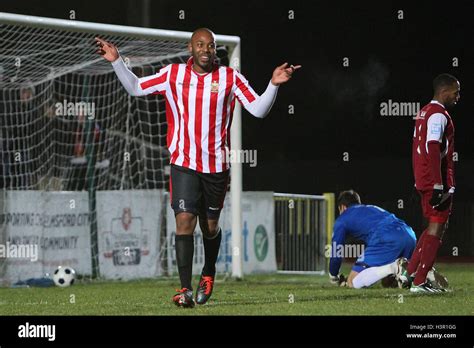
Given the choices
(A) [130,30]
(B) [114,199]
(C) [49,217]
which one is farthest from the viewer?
(B) [114,199]

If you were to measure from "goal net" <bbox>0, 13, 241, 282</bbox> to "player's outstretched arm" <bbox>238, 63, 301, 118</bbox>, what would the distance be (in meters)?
3.98

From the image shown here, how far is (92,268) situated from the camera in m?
13.6

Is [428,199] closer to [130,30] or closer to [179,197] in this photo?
[179,197]

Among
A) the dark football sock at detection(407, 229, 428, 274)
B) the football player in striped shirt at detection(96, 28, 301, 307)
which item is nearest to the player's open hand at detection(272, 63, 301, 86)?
the football player in striped shirt at detection(96, 28, 301, 307)

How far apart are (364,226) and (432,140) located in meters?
2.27

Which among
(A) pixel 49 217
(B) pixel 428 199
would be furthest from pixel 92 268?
(B) pixel 428 199

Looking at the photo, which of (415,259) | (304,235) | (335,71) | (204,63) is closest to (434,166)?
(415,259)

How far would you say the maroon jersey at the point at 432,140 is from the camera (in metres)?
8.68

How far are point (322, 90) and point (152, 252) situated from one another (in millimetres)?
10829

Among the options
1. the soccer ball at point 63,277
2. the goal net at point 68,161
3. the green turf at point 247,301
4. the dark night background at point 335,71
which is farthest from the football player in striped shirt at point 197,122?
the dark night background at point 335,71

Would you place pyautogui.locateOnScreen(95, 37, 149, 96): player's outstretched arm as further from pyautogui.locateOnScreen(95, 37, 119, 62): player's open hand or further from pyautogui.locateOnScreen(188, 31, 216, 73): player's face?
pyautogui.locateOnScreen(188, 31, 216, 73): player's face

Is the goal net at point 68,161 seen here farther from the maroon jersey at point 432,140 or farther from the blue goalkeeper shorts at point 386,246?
the maroon jersey at point 432,140

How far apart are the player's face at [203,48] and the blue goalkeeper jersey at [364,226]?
329 centimetres

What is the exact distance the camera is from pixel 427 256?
8789 millimetres
